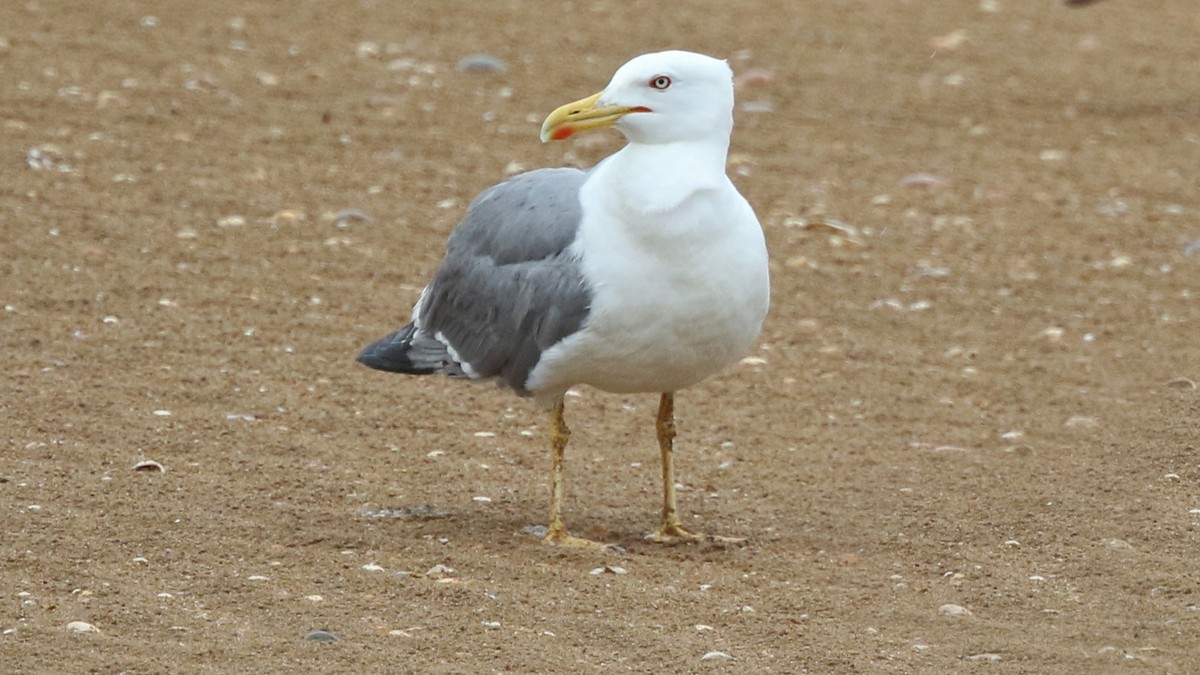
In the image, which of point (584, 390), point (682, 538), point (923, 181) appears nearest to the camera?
point (682, 538)

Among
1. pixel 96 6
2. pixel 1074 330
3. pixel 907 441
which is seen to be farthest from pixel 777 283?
pixel 96 6

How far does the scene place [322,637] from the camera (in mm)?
4586

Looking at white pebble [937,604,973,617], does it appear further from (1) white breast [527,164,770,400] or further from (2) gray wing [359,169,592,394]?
(2) gray wing [359,169,592,394]

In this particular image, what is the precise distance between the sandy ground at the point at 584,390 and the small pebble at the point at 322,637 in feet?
0.07

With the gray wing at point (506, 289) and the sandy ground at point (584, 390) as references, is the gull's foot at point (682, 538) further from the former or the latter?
the gray wing at point (506, 289)

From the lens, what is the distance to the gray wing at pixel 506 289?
5.33 m

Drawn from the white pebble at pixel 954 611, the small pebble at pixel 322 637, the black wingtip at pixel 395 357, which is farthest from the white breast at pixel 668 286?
the small pebble at pixel 322 637

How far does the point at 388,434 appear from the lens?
6.64 metres

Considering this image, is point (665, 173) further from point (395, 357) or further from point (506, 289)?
point (395, 357)

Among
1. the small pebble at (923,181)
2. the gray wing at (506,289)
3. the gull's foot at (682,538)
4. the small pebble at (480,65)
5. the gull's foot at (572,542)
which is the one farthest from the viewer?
the small pebble at (480,65)

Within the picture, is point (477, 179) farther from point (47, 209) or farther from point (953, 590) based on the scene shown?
point (953, 590)

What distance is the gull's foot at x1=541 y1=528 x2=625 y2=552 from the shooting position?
550 cm

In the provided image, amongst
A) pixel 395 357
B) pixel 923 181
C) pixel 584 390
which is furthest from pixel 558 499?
pixel 923 181

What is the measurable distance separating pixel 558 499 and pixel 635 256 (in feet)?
2.83
